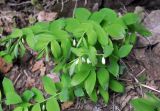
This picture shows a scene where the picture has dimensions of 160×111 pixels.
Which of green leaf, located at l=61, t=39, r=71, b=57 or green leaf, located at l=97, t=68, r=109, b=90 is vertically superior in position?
green leaf, located at l=61, t=39, r=71, b=57

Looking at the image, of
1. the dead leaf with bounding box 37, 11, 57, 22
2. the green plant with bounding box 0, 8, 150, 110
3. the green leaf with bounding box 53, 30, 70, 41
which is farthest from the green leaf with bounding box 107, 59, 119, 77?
the dead leaf with bounding box 37, 11, 57, 22

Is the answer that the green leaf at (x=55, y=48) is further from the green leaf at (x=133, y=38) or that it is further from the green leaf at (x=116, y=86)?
the green leaf at (x=133, y=38)

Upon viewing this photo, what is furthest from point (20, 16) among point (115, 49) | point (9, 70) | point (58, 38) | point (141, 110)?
point (141, 110)

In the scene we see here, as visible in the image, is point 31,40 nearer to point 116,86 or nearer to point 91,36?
point 91,36

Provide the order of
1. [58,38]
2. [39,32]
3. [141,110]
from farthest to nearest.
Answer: [39,32] → [58,38] → [141,110]

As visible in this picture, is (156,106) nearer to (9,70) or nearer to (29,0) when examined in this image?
(9,70)

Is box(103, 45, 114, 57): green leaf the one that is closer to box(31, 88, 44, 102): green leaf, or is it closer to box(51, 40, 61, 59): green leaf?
box(51, 40, 61, 59): green leaf

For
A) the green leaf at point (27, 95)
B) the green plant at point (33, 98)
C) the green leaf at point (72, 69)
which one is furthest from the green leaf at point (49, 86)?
the green leaf at point (72, 69)

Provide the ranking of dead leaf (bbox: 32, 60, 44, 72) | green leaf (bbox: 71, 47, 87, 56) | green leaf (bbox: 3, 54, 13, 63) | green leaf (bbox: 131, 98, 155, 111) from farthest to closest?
dead leaf (bbox: 32, 60, 44, 72), green leaf (bbox: 3, 54, 13, 63), green leaf (bbox: 71, 47, 87, 56), green leaf (bbox: 131, 98, 155, 111)
